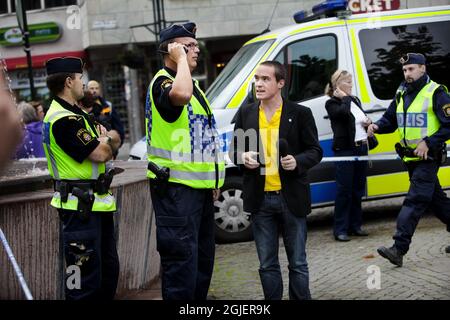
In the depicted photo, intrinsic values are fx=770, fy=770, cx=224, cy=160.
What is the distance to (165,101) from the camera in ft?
14.5

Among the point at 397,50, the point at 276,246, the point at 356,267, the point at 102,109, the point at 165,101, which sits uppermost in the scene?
the point at 165,101

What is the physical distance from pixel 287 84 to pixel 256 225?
3697mm

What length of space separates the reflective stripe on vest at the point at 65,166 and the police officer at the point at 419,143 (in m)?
2.92

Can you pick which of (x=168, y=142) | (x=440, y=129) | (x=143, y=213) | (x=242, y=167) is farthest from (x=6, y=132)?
(x=440, y=129)

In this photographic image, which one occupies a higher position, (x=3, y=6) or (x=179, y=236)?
(x=3, y=6)

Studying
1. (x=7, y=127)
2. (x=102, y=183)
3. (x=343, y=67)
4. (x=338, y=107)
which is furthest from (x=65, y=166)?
(x=343, y=67)

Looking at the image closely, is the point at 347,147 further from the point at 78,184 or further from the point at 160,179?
the point at 78,184

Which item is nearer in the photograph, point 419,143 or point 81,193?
point 81,193

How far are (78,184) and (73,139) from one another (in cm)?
28

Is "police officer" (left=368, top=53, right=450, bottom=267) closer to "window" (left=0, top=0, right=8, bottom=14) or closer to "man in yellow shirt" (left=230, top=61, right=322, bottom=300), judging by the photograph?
"man in yellow shirt" (left=230, top=61, right=322, bottom=300)

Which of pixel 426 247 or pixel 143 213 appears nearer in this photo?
pixel 143 213

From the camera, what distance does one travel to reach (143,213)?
627 centimetres

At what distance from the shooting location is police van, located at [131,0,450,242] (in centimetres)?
870

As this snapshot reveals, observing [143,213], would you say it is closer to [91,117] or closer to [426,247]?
[91,117]
